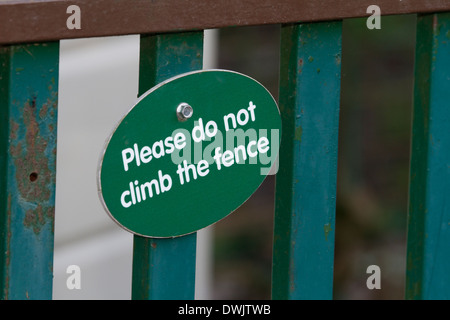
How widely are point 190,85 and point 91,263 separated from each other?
155cm

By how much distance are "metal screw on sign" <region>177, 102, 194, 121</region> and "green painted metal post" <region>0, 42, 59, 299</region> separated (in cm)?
21

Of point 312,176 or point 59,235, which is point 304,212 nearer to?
point 312,176

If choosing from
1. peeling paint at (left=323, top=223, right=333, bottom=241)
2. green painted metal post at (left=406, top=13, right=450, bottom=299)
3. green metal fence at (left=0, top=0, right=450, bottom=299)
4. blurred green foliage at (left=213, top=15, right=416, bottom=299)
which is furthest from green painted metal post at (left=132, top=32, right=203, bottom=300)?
blurred green foliage at (left=213, top=15, right=416, bottom=299)

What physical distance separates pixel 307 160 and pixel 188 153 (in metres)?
0.29

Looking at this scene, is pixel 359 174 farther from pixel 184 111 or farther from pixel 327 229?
pixel 184 111

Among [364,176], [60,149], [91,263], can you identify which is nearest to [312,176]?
[60,149]

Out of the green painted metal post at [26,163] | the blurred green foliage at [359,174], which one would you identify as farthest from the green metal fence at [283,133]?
the blurred green foliage at [359,174]

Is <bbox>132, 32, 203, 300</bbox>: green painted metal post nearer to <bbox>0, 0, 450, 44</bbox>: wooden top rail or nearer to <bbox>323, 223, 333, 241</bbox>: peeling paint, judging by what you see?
<bbox>0, 0, 450, 44</bbox>: wooden top rail

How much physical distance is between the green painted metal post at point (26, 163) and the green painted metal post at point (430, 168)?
0.81 meters

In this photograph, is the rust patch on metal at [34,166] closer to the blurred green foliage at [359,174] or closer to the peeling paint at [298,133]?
the peeling paint at [298,133]

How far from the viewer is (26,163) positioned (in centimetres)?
159

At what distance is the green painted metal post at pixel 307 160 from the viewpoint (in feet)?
6.07

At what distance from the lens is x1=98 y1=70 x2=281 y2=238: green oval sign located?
1.63 m

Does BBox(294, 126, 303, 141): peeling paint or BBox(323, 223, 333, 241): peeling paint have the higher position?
BBox(294, 126, 303, 141): peeling paint
